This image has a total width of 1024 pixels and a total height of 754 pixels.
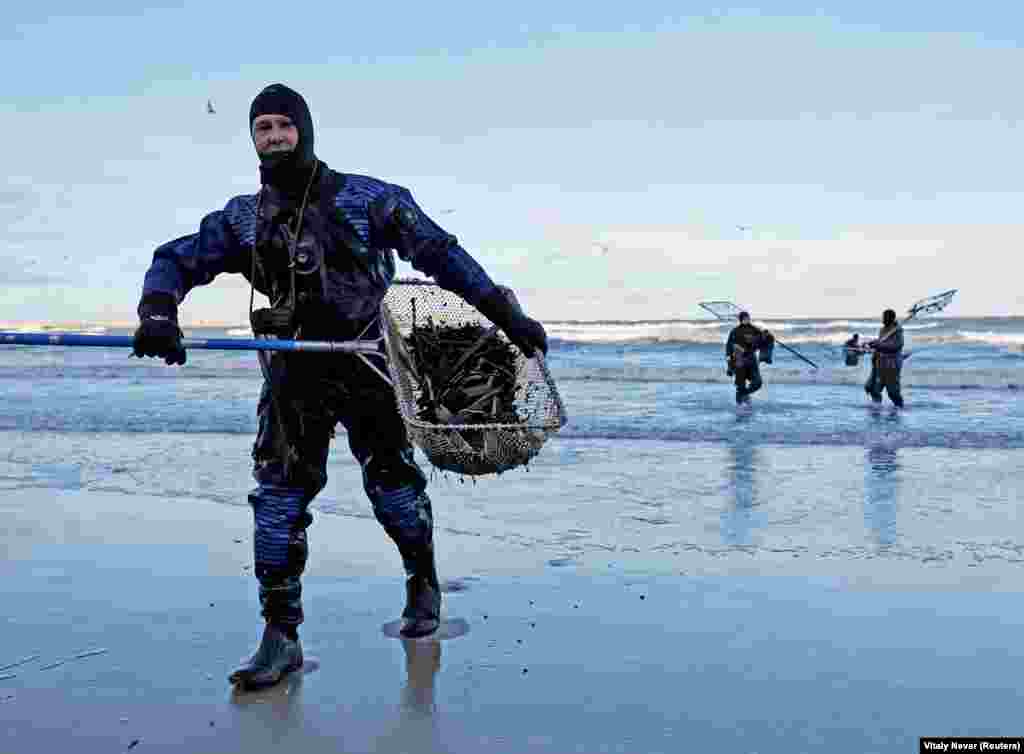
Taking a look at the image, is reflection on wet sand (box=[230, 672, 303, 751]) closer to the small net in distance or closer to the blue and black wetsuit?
the blue and black wetsuit

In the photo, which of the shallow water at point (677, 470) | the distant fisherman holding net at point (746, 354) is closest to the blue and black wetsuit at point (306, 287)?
the shallow water at point (677, 470)

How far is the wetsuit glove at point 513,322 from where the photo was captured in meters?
3.70

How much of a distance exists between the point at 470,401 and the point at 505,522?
258 cm

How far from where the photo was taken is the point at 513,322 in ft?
12.1

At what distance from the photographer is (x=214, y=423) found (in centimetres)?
1351

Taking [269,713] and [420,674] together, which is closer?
[269,713]

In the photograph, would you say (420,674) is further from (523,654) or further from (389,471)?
(389,471)

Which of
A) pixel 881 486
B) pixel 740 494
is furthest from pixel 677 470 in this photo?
pixel 881 486

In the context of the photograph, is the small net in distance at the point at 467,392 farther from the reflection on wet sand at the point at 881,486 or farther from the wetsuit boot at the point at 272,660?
the reflection on wet sand at the point at 881,486

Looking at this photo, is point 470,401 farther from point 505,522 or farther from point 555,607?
point 505,522

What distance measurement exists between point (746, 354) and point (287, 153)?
14.0 m

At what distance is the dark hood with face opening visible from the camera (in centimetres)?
Result: 364

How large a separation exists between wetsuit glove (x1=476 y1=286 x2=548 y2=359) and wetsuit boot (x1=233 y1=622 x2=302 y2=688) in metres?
1.27

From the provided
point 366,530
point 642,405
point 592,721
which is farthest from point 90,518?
point 642,405
